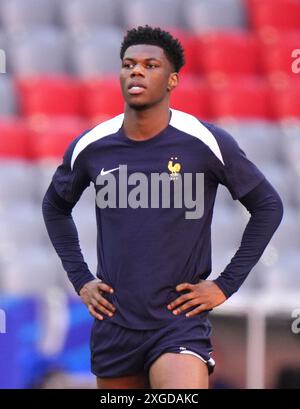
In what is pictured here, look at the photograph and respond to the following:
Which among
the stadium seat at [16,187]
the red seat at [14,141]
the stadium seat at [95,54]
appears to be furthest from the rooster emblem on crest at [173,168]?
the stadium seat at [95,54]

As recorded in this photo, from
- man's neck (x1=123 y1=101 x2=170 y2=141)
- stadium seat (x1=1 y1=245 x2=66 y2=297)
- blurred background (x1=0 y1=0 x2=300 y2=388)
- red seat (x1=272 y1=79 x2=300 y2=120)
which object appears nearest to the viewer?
man's neck (x1=123 y1=101 x2=170 y2=141)

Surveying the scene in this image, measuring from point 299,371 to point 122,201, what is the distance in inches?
136

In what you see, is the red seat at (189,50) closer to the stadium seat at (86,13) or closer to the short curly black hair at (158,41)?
the stadium seat at (86,13)

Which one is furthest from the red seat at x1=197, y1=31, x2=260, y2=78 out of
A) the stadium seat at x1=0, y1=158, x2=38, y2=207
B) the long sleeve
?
the long sleeve

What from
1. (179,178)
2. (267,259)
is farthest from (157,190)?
(267,259)

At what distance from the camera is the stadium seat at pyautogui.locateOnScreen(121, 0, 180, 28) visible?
10.7 m

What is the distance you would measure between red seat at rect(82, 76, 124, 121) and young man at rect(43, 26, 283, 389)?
5.33m

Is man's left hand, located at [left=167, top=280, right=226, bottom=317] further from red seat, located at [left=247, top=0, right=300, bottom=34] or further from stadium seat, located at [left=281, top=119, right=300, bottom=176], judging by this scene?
red seat, located at [left=247, top=0, right=300, bottom=34]

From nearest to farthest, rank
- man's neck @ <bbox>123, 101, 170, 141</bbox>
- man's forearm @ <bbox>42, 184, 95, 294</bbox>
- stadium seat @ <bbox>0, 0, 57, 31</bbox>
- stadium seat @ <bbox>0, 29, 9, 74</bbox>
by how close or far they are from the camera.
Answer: man's neck @ <bbox>123, 101, 170, 141</bbox> < man's forearm @ <bbox>42, 184, 95, 294</bbox> < stadium seat @ <bbox>0, 29, 9, 74</bbox> < stadium seat @ <bbox>0, 0, 57, 31</bbox>

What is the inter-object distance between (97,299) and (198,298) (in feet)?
1.24

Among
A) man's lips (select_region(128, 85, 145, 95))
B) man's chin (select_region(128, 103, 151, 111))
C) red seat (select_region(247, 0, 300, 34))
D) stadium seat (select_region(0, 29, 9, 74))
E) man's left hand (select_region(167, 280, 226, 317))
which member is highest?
red seat (select_region(247, 0, 300, 34))

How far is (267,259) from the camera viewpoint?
8.91 meters

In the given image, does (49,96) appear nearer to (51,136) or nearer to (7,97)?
(7,97)

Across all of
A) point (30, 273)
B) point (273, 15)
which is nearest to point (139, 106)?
point (30, 273)
